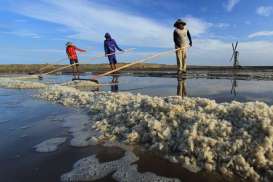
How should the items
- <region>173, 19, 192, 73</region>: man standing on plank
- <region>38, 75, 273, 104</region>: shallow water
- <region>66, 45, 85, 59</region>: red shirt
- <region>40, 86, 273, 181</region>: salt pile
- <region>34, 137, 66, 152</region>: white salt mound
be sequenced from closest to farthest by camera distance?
<region>40, 86, 273, 181</region>: salt pile → <region>34, 137, 66, 152</region>: white salt mound → <region>38, 75, 273, 104</region>: shallow water → <region>173, 19, 192, 73</region>: man standing on plank → <region>66, 45, 85, 59</region>: red shirt

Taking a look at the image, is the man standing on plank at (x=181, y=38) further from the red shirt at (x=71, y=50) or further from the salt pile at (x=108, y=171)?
the salt pile at (x=108, y=171)

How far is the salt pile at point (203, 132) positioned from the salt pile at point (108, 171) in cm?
53

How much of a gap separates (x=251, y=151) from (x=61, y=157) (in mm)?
2706

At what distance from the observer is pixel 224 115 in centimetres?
504

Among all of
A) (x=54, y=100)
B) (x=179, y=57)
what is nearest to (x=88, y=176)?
(x=54, y=100)

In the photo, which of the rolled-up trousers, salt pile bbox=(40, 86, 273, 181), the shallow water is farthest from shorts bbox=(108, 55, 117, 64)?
salt pile bbox=(40, 86, 273, 181)

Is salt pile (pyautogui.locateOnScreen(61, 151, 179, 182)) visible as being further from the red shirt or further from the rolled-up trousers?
the red shirt

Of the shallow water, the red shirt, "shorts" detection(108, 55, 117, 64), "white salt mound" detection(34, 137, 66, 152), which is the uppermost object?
the red shirt

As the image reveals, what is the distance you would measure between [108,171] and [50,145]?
1609mm

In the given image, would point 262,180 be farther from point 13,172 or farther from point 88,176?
point 13,172

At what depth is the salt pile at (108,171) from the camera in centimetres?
403

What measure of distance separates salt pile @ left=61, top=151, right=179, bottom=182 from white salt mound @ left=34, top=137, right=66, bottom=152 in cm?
85

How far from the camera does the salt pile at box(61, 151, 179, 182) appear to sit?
4027 mm

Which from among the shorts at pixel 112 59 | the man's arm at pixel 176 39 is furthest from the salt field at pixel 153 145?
the shorts at pixel 112 59
